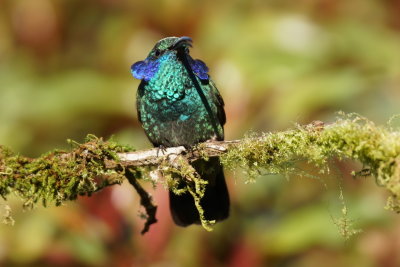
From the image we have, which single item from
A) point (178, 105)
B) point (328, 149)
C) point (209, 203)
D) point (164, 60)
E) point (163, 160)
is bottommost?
point (328, 149)

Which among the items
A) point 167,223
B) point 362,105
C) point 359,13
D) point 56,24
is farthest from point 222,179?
point 359,13

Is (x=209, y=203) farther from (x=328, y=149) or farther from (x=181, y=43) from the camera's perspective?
(x=328, y=149)

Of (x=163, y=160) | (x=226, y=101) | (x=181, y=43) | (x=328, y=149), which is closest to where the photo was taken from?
(x=328, y=149)

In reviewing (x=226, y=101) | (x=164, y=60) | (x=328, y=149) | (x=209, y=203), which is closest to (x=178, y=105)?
(x=164, y=60)

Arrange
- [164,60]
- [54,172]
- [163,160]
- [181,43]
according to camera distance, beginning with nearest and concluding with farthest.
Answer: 1. [54,172]
2. [163,160]
3. [181,43]
4. [164,60]

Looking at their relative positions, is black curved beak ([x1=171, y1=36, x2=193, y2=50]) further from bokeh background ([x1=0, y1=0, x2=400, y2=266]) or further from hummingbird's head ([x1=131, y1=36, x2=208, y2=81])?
bokeh background ([x1=0, y1=0, x2=400, y2=266])

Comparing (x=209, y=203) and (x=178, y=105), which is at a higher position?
(x=178, y=105)

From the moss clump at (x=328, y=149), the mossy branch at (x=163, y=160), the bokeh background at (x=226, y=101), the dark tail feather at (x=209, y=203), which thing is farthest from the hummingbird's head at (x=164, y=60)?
the moss clump at (x=328, y=149)

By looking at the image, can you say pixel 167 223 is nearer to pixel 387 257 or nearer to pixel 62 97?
pixel 387 257
